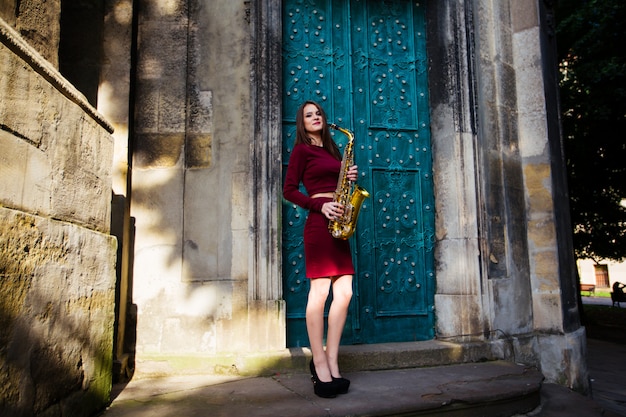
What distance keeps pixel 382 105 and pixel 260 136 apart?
1417 millimetres

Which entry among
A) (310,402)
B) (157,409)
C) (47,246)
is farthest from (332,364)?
(47,246)

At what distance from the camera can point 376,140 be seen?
4.81 metres

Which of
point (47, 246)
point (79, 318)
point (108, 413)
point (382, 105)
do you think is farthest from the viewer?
point (382, 105)

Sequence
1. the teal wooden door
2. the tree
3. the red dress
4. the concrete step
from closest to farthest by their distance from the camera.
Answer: the concrete step
the red dress
the teal wooden door
the tree

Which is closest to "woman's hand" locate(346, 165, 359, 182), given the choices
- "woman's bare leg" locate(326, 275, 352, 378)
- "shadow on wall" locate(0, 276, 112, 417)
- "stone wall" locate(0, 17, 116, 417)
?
"woman's bare leg" locate(326, 275, 352, 378)

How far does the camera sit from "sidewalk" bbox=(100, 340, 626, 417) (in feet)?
9.30

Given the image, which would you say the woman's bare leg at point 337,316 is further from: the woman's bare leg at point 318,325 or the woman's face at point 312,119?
the woman's face at point 312,119

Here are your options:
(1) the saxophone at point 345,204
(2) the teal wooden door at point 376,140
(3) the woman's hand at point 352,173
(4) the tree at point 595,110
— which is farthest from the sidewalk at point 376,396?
(4) the tree at point 595,110

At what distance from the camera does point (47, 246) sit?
2326 mm

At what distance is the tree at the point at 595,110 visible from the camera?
30.3ft

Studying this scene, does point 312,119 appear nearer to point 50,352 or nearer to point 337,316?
point 337,316

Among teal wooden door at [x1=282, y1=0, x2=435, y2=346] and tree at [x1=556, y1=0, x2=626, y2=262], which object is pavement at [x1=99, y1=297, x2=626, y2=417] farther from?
tree at [x1=556, y1=0, x2=626, y2=262]

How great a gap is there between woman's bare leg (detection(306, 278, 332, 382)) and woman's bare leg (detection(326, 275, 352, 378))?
7cm

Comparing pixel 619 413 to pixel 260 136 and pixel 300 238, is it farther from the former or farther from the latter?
pixel 260 136
